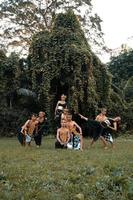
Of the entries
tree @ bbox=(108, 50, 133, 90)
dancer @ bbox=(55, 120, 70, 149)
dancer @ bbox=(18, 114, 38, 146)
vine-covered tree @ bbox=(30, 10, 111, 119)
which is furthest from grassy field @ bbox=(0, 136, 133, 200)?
tree @ bbox=(108, 50, 133, 90)

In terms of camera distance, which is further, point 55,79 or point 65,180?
point 55,79

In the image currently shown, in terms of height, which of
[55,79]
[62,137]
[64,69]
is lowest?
[62,137]

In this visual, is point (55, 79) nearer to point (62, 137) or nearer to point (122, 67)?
point (62, 137)

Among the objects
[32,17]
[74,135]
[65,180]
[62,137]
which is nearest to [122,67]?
[32,17]

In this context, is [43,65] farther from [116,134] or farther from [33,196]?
[33,196]

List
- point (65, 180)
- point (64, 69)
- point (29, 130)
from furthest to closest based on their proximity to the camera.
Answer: point (64, 69) → point (29, 130) → point (65, 180)

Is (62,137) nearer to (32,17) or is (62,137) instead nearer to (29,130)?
(29,130)

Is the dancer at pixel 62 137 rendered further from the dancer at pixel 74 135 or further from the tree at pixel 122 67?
the tree at pixel 122 67

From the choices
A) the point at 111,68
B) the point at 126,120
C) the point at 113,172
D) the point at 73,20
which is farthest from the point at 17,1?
the point at 113,172

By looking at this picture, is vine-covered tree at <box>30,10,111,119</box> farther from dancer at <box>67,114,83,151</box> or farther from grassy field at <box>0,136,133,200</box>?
grassy field at <box>0,136,133,200</box>

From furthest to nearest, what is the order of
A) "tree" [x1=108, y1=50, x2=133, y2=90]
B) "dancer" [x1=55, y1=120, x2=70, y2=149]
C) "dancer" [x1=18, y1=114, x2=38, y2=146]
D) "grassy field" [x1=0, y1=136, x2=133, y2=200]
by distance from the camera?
"tree" [x1=108, y1=50, x2=133, y2=90], "dancer" [x1=18, y1=114, x2=38, y2=146], "dancer" [x1=55, y1=120, x2=70, y2=149], "grassy field" [x1=0, y1=136, x2=133, y2=200]

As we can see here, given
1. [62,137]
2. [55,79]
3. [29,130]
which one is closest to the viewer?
[62,137]

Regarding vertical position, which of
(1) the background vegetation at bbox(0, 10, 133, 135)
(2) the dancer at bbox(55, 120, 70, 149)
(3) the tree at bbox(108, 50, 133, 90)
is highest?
(3) the tree at bbox(108, 50, 133, 90)

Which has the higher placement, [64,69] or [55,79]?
[64,69]
